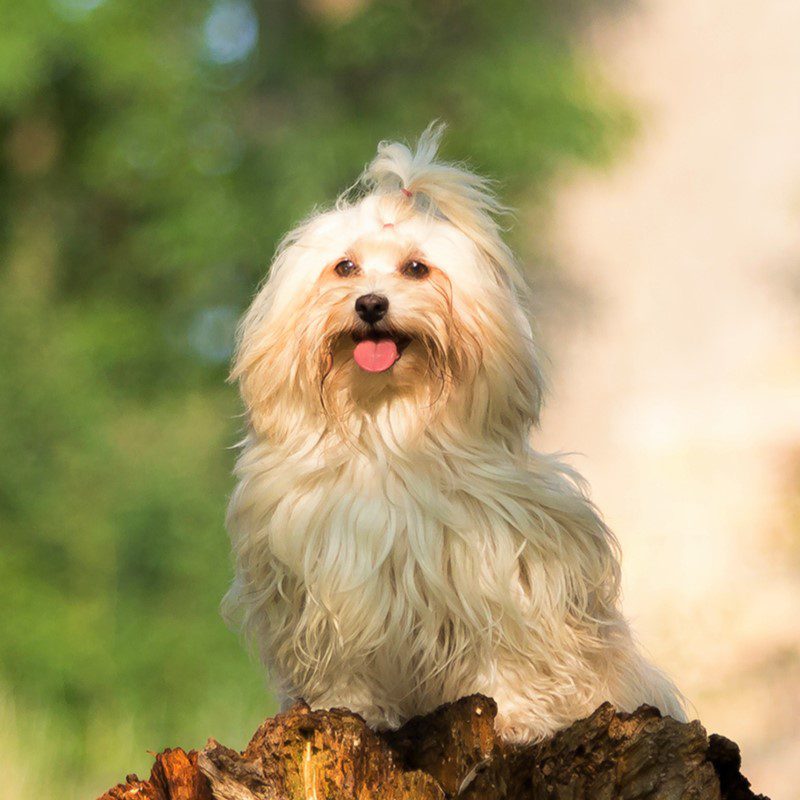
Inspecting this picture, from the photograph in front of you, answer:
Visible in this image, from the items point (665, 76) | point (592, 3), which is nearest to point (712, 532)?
point (665, 76)

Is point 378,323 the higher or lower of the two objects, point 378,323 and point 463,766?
the higher

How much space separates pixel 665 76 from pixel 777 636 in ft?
10.1

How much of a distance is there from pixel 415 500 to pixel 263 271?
498cm

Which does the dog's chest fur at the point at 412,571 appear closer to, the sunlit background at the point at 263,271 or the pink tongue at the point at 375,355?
the pink tongue at the point at 375,355

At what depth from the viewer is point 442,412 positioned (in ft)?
11.8

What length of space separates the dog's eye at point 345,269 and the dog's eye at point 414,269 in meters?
0.12

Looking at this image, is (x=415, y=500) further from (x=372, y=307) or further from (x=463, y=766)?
(x=463, y=766)

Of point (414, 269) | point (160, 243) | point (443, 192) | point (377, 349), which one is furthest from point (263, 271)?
point (377, 349)

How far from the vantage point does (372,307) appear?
11.2ft

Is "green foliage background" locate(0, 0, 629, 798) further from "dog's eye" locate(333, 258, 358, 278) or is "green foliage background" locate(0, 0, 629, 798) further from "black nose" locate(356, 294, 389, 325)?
"black nose" locate(356, 294, 389, 325)

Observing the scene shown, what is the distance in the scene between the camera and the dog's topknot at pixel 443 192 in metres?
3.72

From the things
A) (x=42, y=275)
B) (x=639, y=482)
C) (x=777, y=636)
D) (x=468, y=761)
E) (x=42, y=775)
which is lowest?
(x=468, y=761)

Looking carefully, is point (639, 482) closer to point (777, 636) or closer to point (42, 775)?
point (777, 636)

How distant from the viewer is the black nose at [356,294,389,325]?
11.2 feet
